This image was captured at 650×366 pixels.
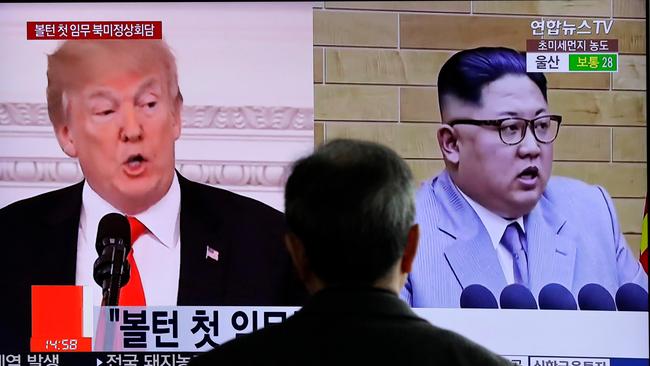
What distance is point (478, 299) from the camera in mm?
3234

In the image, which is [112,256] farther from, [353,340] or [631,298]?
[353,340]

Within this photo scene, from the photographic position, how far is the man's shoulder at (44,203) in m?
3.29

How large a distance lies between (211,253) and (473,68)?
3.49 feet

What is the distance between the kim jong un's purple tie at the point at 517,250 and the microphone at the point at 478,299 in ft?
0.35

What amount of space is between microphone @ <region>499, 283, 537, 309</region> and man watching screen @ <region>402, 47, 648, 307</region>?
2 centimetres

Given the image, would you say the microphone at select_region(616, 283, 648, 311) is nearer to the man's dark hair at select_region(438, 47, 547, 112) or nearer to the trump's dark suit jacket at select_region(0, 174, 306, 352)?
the man's dark hair at select_region(438, 47, 547, 112)

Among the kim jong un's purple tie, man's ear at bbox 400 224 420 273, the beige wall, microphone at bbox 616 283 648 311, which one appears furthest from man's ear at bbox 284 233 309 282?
microphone at bbox 616 283 648 311

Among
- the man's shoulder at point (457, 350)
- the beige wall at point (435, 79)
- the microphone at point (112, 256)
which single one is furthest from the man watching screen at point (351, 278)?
the microphone at point (112, 256)

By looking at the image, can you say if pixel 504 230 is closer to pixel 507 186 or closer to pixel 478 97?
pixel 507 186

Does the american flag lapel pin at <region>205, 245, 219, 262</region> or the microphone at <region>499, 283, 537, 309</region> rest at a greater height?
the american flag lapel pin at <region>205, 245, 219, 262</region>

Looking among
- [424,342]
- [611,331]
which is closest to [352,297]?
[424,342]

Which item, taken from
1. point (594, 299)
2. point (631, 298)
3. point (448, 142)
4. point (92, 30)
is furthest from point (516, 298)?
point (92, 30)

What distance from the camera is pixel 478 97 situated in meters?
3.29

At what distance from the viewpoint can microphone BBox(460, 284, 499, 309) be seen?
323 cm
